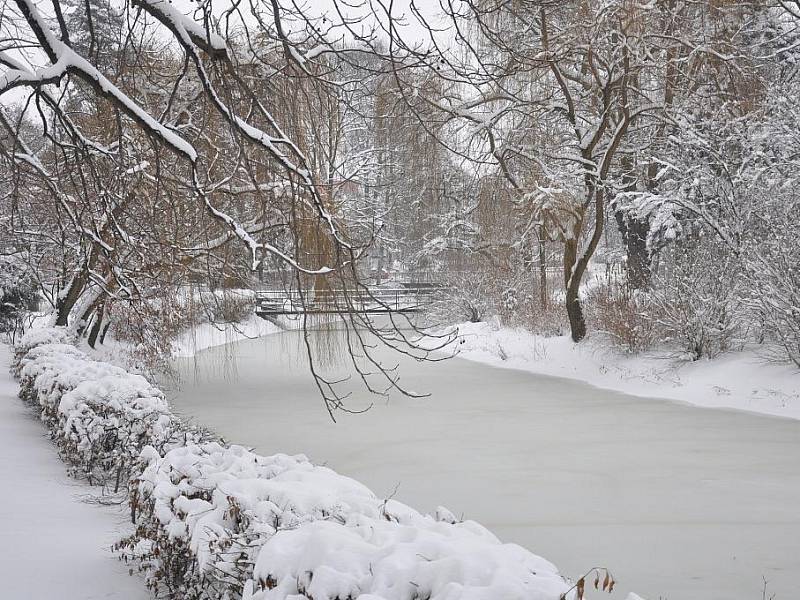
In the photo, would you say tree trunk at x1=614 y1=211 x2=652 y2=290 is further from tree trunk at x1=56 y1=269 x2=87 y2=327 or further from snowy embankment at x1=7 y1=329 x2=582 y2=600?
snowy embankment at x1=7 y1=329 x2=582 y2=600

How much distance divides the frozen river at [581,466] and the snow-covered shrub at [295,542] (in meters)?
2.44

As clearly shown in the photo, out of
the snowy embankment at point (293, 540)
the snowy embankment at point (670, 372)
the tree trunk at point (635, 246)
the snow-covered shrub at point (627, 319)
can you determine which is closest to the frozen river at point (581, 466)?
the snowy embankment at point (670, 372)

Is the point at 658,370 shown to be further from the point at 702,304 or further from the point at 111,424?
the point at 111,424

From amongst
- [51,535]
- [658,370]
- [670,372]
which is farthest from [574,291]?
[51,535]

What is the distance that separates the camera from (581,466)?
8242 mm

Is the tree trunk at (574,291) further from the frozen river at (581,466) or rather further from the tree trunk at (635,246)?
the frozen river at (581,466)

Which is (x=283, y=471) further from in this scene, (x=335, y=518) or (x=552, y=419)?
(x=552, y=419)

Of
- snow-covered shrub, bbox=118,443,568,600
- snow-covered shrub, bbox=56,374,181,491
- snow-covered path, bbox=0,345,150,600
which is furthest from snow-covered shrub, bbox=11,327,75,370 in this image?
snow-covered shrub, bbox=118,443,568,600

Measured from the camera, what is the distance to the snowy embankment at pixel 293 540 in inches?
83.0

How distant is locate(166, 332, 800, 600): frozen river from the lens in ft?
17.7

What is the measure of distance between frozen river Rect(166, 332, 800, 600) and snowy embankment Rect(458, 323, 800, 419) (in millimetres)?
511

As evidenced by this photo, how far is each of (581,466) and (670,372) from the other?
5.69 meters

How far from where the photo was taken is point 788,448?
8.73 metres

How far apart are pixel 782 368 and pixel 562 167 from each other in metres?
7.73
